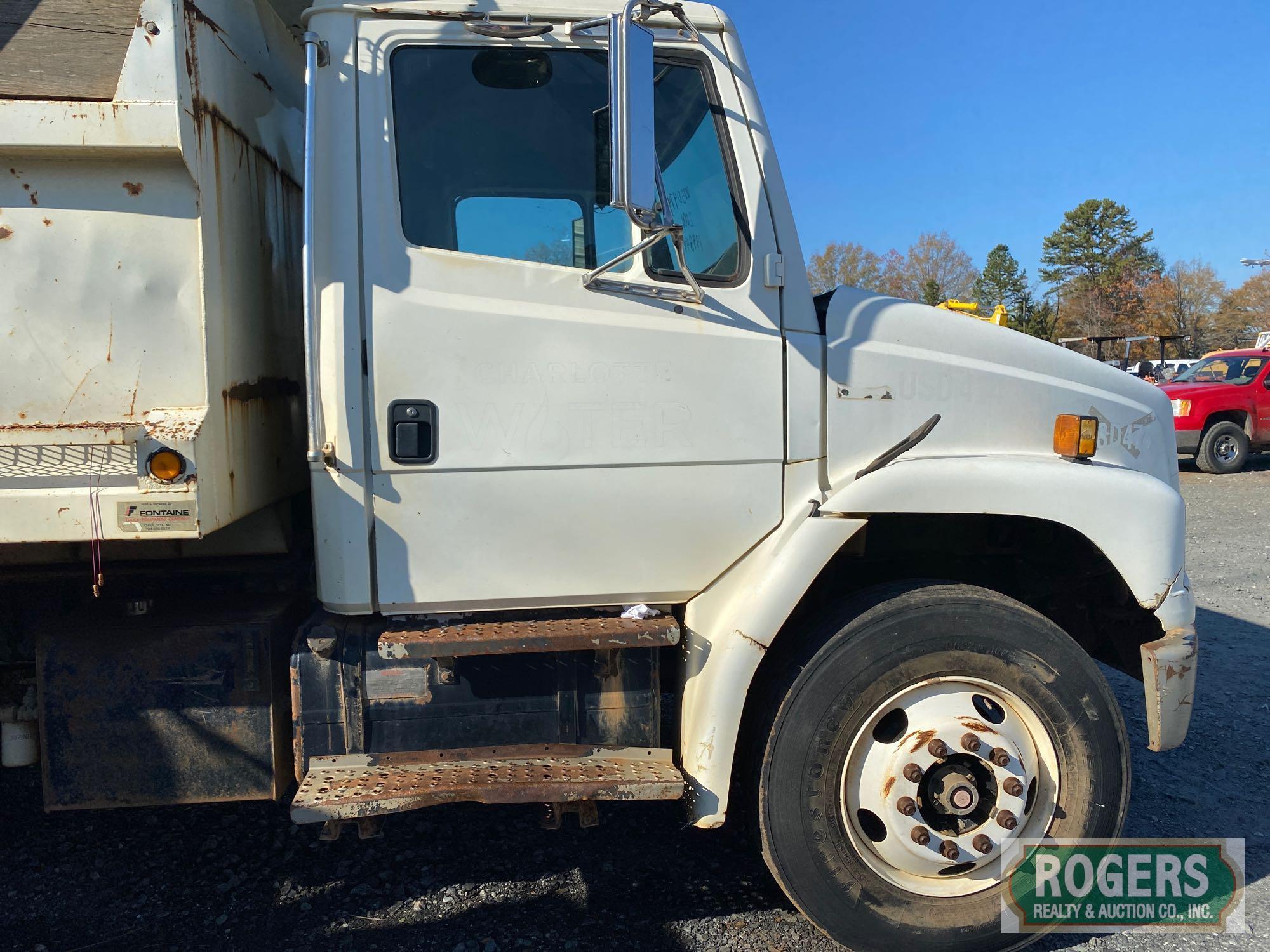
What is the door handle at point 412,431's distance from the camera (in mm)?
2482

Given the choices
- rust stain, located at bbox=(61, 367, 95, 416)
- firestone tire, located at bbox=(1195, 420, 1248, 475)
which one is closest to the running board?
rust stain, located at bbox=(61, 367, 95, 416)

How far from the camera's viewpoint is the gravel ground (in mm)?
2811

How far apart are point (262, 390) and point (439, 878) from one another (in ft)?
5.95

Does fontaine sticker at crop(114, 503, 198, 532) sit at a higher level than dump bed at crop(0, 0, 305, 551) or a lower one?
lower

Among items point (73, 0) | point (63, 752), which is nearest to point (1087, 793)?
point (63, 752)

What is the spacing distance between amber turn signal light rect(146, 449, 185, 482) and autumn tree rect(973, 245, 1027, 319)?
61.2m

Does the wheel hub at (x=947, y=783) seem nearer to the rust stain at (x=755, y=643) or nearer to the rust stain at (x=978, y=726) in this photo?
the rust stain at (x=978, y=726)

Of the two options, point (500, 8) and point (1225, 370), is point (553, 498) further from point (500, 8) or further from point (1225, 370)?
point (1225, 370)

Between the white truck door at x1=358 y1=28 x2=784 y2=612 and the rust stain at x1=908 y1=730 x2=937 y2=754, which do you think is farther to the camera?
the rust stain at x1=908 y1=730 x2=937 y2=754

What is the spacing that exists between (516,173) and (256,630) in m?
1.58

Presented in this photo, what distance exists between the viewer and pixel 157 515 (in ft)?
7.30

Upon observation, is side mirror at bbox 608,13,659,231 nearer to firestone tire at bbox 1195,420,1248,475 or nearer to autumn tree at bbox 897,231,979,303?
firestone tire at bbox 1195,420,1248,475

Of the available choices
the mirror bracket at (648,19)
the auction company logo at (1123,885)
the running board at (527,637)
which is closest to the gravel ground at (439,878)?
the auction company logo at (1123,885)

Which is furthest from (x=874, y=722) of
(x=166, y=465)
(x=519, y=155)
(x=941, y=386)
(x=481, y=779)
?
(x=166, y=465)
